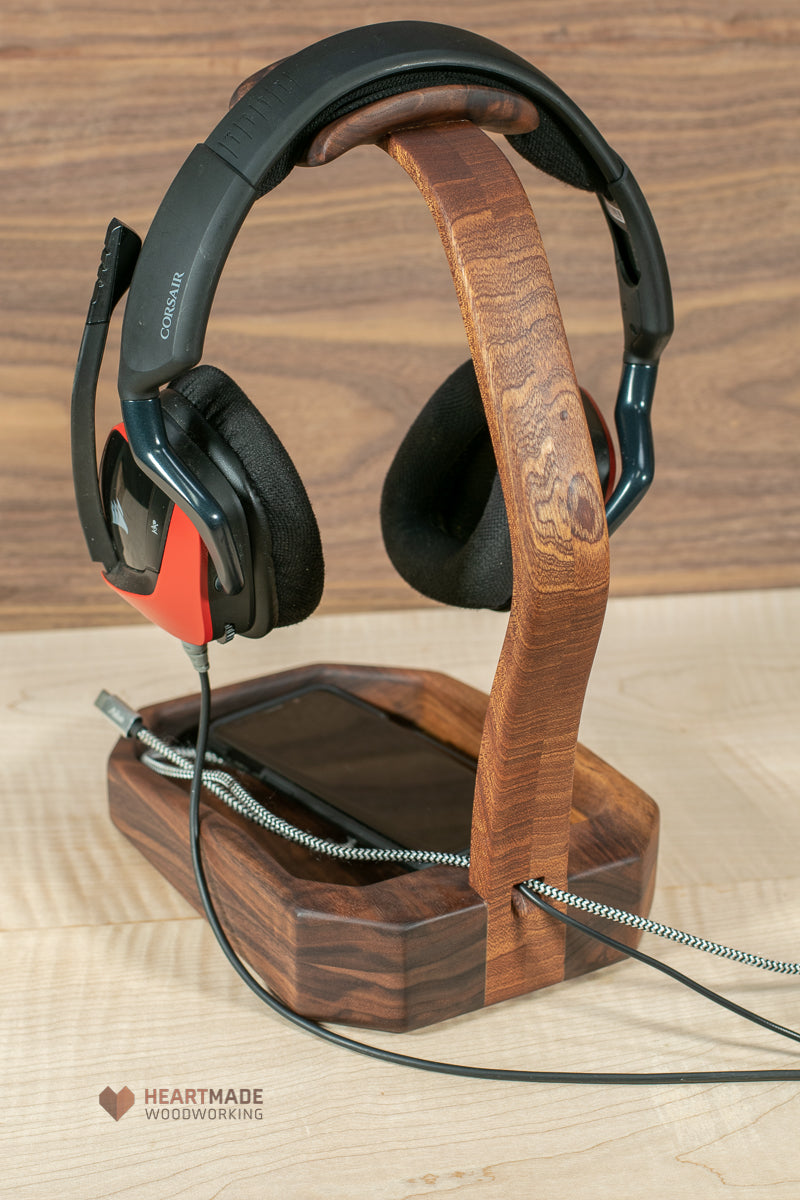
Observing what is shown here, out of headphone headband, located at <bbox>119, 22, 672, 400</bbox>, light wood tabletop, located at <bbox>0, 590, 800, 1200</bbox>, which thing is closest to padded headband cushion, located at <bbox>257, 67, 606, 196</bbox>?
headphone headband, located at <bbox>119, 22, 672, 400</bbox>

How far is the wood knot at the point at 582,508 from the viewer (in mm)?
507

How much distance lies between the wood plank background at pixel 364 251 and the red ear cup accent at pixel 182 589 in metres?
0.43

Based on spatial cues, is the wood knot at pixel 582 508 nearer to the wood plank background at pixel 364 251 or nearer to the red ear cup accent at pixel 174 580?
the red ear cup accent at pixel 174 580

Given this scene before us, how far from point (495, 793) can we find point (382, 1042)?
130 mm

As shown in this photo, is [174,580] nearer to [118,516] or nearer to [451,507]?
[118,516]

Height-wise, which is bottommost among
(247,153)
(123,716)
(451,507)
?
(123,716)

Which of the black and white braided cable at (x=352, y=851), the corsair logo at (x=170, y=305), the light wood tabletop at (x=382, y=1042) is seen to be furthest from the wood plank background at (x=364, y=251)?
the corsair logo at (x=170, y=305)

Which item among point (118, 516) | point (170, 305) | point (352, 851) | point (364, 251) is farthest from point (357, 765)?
point (364, 251)

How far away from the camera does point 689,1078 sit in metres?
0.57

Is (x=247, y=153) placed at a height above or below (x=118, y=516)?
above

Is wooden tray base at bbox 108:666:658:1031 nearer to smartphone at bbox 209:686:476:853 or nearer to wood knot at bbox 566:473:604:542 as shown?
smartphone at bbox 209:686:476:853

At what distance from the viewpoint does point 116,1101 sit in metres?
0.56

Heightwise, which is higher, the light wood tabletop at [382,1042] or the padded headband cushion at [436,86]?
the padded headband cushion at [436,86]

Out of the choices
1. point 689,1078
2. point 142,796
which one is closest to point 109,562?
point 142,796
